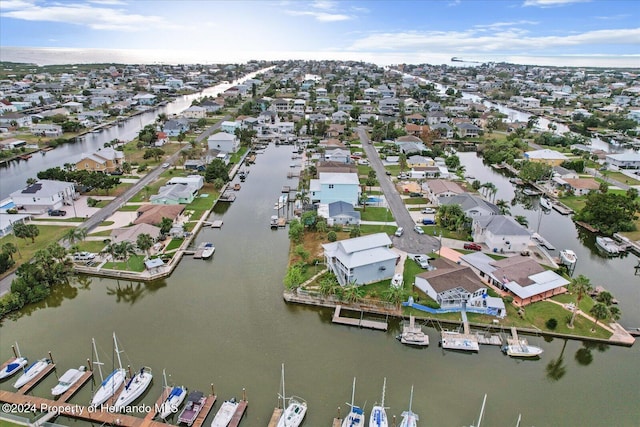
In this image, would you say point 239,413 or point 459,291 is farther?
point 459,291

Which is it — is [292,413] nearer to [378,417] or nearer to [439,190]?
[378,417]

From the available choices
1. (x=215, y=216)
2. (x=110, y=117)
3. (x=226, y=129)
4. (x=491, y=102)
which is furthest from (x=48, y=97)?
(x=491, y=102)

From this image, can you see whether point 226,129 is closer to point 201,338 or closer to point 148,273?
point 148,273

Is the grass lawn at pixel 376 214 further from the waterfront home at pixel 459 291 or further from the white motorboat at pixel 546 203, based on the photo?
the white motorboat at pixel 546 203

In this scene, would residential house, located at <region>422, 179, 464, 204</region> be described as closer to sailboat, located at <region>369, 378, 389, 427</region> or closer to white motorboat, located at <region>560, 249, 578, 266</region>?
white motorboat, located at <region>560, 249, 578, 266</region>

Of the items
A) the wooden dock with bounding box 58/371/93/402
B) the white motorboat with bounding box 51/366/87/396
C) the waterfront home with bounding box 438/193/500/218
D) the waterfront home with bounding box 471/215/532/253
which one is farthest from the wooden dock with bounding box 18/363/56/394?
the waterfront home with bounding box 438/193/500/218

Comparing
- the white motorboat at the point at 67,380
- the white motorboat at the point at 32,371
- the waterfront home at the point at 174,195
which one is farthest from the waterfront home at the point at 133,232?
the white motorboat at the point at 67,380

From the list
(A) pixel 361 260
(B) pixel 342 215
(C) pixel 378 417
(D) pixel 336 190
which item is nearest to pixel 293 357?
(C) pixel 378 417
